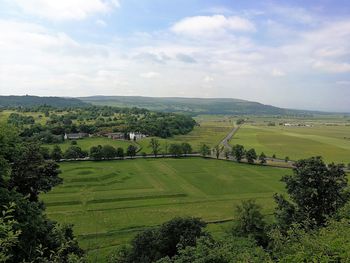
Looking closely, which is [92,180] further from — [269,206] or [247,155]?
[247,155]

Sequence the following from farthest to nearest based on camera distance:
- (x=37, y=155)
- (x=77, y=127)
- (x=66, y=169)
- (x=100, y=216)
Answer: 1. (x=77, y=127)
2. (x=66, y=169)
3. (x=100, y=216)
4. (x=37, y=155)

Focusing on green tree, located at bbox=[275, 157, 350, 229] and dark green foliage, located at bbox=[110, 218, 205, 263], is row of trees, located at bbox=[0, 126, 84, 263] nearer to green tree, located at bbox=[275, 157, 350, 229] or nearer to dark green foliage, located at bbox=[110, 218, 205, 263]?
dark green foliage, located at bbox=[110, 218, 205, 263]

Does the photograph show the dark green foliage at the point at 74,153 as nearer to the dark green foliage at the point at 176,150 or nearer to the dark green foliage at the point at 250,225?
the dark green foliage at the point at 176,150

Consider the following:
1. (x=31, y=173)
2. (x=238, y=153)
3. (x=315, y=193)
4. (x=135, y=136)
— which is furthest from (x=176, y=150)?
(x=31, y=173)

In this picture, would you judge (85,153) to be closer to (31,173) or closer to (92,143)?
(92,143)

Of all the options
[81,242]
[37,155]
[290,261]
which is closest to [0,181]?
[37,155]

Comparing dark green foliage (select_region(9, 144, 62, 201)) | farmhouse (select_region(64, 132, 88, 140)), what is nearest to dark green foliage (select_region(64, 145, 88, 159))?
farmhouse (select_region(64, 132, 88, 140))

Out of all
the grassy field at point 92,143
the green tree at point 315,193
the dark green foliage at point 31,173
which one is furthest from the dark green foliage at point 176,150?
the dark green foliage at point 31,173
